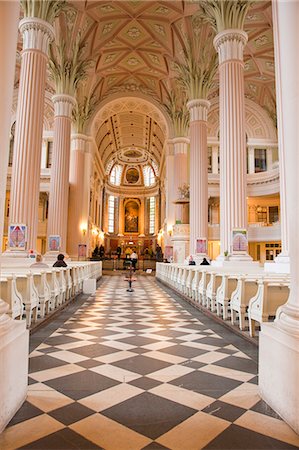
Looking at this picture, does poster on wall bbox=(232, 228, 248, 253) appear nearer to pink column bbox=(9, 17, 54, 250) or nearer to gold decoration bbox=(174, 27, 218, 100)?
pink column bbox=(9, 17, 54, 250)

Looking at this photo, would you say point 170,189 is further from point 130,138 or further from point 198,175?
point 130,138

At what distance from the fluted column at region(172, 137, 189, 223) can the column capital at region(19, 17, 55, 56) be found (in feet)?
44.0

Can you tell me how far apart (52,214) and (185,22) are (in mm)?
12004

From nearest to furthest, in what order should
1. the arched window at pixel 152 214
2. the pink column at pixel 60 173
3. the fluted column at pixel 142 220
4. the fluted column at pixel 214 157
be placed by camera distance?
the pink column at pixel 60 173 → the fluted column at pixel 214 157 → the arched window at pixel 152 214 → the fluted column at pixel 142 220

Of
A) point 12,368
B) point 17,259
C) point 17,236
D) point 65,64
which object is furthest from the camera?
point 65,64

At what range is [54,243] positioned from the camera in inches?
608

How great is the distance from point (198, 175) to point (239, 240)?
6653 mm

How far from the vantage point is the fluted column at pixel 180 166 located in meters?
23.1

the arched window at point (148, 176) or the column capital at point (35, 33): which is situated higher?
the arched window at point (148, 176)

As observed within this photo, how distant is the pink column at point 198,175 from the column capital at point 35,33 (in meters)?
8.07

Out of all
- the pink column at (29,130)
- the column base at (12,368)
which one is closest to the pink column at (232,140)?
the pink column at (29,130)

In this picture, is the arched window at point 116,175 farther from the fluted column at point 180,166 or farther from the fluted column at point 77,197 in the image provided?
the fluted column at point 180,166

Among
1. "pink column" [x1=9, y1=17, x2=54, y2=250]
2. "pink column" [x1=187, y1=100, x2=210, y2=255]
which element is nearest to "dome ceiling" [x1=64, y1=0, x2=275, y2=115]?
"pink column" [x1=187, y1=100, x2=210, y2=255]

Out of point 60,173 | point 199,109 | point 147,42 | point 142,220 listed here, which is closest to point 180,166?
point 199,109
